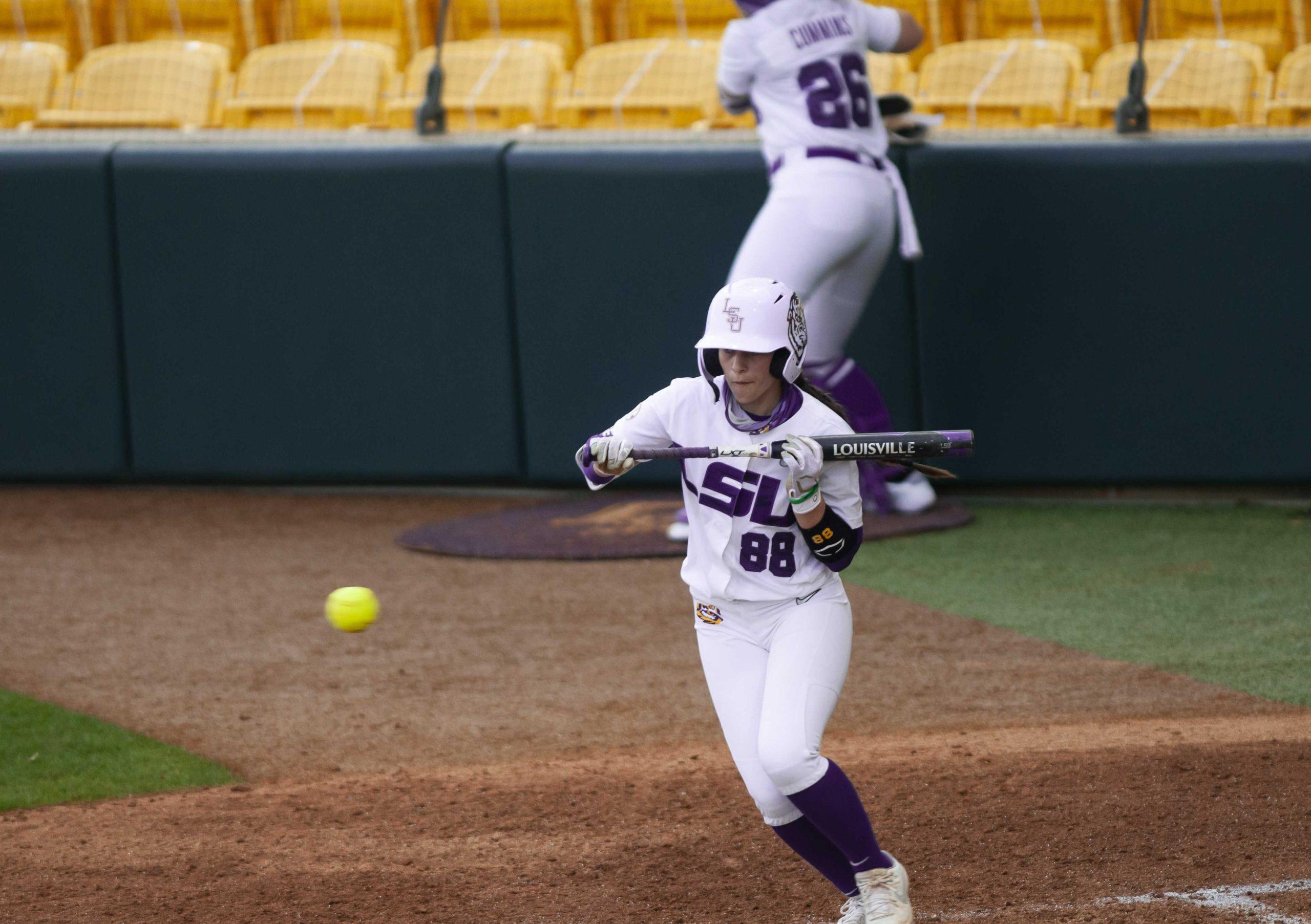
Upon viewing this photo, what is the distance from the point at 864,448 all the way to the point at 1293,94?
17.5 feet

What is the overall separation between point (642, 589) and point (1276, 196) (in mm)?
3343

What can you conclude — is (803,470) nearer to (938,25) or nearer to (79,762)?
(79,762)

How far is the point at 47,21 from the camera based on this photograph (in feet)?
35.7

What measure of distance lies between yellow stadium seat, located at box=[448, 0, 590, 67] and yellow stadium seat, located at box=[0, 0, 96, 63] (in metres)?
2.46

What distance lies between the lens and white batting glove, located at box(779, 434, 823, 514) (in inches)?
129

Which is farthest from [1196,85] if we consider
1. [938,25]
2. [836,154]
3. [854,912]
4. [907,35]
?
[854,912]

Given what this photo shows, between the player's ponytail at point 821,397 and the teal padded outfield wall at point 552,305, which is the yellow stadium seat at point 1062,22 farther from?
the player's ponytail at point 821,397

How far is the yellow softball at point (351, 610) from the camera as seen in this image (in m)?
4.33

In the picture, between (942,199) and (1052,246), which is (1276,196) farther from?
(942,199)

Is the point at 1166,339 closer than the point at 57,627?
No

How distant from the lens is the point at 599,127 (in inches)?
356

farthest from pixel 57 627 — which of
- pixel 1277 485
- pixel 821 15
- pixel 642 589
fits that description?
pixel 1277 485

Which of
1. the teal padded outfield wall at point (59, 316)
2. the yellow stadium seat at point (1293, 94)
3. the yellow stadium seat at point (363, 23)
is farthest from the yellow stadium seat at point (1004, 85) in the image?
the teal padded outfield wall at point (59, 316)

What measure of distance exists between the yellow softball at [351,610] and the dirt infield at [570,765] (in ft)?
1.65
